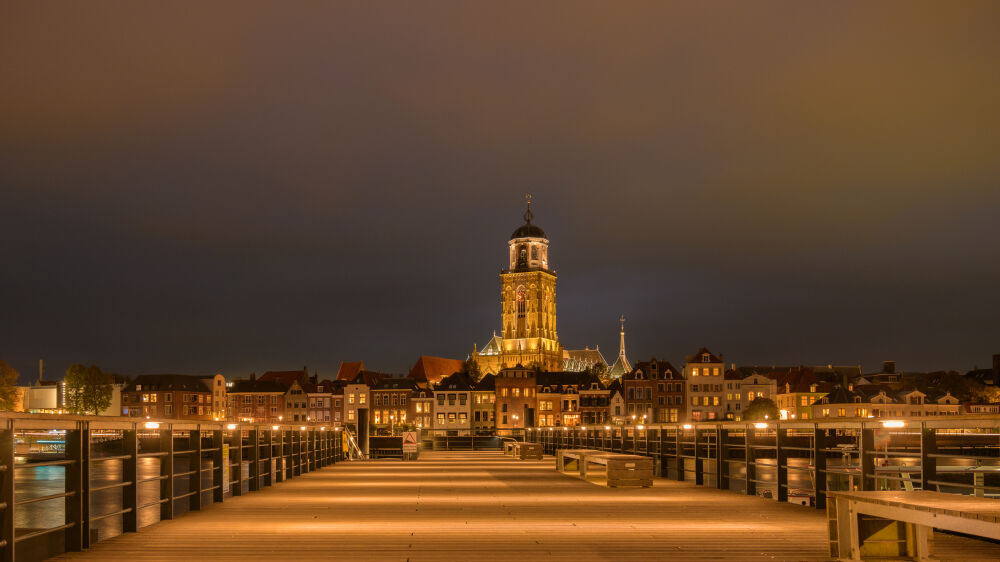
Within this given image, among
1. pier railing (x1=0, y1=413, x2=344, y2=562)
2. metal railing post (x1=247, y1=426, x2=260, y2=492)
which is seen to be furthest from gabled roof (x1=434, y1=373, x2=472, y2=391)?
metal railing post (x1=247, y1=426, x2=260, y2=492)

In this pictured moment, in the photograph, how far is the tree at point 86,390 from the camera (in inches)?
4941

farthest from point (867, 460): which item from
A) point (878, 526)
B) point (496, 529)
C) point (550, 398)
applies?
point (550, 398)

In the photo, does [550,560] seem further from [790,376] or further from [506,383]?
[790,376]

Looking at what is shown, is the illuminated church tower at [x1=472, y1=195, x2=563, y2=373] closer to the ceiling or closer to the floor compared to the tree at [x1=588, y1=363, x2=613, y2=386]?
closer to the ceiling

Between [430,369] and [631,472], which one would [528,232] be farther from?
[631,472]

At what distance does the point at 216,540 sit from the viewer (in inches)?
464

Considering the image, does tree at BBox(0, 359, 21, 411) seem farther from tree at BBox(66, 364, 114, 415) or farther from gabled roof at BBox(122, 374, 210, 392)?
gabled roof at BBox(122, 374, 210, 392)

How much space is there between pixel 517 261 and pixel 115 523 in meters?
156

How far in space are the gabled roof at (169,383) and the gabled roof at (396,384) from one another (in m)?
29.5

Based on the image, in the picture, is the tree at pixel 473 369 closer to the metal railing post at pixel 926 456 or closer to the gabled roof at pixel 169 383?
the gabled roof at pixel 169 383

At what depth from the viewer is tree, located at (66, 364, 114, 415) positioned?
4941 inches

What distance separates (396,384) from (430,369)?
129 feet

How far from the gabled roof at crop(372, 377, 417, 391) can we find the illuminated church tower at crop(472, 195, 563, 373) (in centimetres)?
4579

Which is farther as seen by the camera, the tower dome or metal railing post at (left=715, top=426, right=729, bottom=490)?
the tower dome
